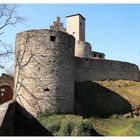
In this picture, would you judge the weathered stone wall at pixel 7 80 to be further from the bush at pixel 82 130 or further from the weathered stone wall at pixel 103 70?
the bush at pixel 82 130

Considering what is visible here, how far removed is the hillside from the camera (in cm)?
1634

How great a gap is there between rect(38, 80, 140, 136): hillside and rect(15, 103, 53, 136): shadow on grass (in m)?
0.27

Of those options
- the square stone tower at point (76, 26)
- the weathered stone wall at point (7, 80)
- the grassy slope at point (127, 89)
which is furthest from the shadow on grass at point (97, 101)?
the square stone tower at point (76, 26)

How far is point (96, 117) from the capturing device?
65.6ft

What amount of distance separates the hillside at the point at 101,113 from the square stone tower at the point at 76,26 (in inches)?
416

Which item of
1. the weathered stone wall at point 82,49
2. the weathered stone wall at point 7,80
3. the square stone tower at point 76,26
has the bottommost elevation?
the weathered stone wall at point 7,80

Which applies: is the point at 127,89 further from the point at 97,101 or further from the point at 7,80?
the point at 7,80

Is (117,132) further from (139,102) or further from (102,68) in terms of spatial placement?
(102,68)

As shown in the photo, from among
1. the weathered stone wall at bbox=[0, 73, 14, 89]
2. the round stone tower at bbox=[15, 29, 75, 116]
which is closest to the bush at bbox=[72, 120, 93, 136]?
the round stone tower at bbox=[15, 29, 75, 116]

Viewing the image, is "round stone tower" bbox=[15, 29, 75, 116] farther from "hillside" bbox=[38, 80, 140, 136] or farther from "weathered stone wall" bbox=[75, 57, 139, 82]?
"weathered stone wall" bbox=[75, 57, 139, 82]

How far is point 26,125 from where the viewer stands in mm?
17891

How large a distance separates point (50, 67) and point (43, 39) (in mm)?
1445

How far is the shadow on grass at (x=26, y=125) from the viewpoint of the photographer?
16844 mm

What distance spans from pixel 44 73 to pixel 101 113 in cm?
436
